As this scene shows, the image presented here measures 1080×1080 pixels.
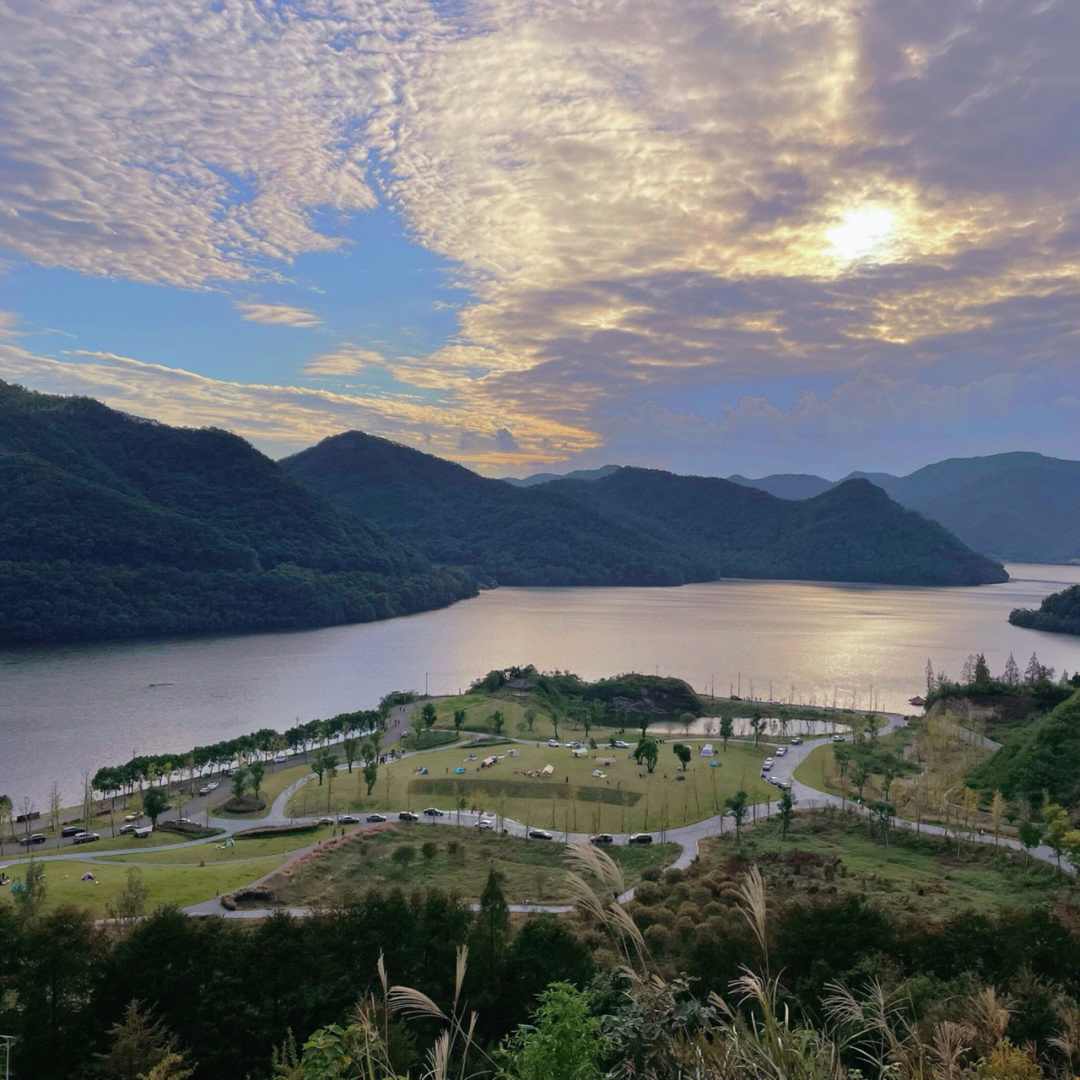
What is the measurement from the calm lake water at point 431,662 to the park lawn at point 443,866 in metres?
26.1

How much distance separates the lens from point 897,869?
32.2m

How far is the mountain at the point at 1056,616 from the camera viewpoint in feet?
433

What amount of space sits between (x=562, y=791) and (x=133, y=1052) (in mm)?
34694

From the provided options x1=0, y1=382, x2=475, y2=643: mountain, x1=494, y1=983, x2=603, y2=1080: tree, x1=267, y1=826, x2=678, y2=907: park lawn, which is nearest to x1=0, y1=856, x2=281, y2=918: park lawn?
x1=267, y1=826, x2=678, y2=907: park lawn

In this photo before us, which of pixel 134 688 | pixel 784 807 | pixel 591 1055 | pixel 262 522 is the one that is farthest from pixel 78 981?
pixel 262 522

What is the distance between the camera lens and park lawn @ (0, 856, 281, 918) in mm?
27750

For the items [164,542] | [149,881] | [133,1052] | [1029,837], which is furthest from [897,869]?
[164,542]

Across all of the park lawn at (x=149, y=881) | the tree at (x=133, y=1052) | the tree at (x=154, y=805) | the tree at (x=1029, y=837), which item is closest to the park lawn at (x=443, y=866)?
the park lawn at (x=149, y=881)

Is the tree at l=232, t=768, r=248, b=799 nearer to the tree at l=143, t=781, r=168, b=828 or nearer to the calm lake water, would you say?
the tree at l=143, t=781, r=168, b=828

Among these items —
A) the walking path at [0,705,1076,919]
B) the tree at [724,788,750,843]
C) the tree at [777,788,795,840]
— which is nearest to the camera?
the walking path at [0,705,1076,919]

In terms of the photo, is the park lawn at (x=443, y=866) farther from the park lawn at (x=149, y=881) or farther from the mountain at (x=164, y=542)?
the mountain at (x=164, y=542)

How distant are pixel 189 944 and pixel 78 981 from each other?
2104 millimetres

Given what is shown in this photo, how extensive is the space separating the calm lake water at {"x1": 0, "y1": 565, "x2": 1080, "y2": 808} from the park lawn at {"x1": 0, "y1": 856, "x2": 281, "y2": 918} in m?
19.1

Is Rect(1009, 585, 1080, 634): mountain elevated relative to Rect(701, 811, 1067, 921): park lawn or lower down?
elevated
